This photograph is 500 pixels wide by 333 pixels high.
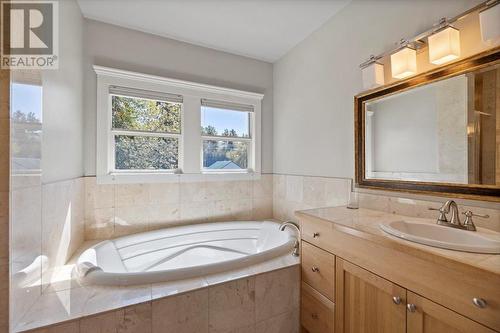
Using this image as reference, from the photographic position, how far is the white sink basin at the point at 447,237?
33.3 inches

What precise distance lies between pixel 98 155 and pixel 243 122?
160 centimetres

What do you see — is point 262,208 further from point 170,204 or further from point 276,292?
point 276,292

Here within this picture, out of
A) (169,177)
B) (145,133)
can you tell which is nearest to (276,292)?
(169,177)

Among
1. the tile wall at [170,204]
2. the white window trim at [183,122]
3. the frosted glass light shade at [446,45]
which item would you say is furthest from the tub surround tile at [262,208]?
the frosted glass light shade at [446,45]

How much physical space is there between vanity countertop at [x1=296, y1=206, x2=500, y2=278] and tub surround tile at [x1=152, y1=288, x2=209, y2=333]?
2.74ft

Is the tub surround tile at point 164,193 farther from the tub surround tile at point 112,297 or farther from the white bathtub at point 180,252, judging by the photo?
the tub surround tile at point 112,297

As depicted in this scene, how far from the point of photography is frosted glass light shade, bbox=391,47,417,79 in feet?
4.63

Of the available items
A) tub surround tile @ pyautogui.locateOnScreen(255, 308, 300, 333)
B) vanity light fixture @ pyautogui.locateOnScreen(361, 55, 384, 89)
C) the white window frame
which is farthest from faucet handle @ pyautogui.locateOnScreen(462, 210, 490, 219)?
the white window frame

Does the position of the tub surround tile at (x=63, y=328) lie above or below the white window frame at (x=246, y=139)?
below

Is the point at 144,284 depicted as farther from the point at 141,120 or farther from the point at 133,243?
the point at 141,120

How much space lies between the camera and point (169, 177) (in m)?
2.35

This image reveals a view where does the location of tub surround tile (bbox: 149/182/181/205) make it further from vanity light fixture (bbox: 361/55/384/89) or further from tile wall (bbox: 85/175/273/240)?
vanity light fixture (bbox: 361/55/384/89)

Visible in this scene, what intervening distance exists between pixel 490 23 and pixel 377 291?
139cm

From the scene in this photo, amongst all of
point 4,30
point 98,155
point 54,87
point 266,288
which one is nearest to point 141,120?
point 98,155
